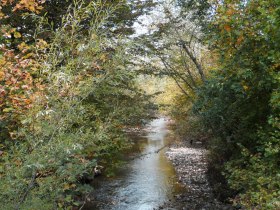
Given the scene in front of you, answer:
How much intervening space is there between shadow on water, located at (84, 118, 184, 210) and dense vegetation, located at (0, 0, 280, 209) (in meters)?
1.80

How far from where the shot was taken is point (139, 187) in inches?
529

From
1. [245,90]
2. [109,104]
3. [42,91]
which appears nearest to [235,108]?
[245,90]

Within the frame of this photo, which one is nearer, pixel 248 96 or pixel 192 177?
pixel 248 96

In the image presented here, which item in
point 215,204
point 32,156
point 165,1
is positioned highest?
point 165,1

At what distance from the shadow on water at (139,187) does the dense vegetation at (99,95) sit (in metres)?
1.80

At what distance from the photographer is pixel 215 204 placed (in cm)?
1062

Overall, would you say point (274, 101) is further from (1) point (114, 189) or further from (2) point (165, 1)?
(2) point (165, 1)

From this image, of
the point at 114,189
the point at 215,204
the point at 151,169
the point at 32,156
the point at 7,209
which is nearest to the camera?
the point at 32,156

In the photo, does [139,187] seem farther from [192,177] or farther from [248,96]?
[248,96]

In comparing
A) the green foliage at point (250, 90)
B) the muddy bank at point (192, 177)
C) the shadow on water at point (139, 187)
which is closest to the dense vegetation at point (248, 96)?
the green foliage at point (250, 90)

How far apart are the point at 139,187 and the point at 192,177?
288 cm

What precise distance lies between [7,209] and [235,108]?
307 inches

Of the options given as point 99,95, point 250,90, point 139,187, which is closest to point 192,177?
point 139,187

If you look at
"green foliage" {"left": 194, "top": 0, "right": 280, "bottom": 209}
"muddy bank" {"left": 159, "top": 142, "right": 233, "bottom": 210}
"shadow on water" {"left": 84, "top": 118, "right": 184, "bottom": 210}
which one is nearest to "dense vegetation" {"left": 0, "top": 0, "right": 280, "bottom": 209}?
"green foliage" {"left": 194, "top": 0, "right": 280, "bottom": 209}
